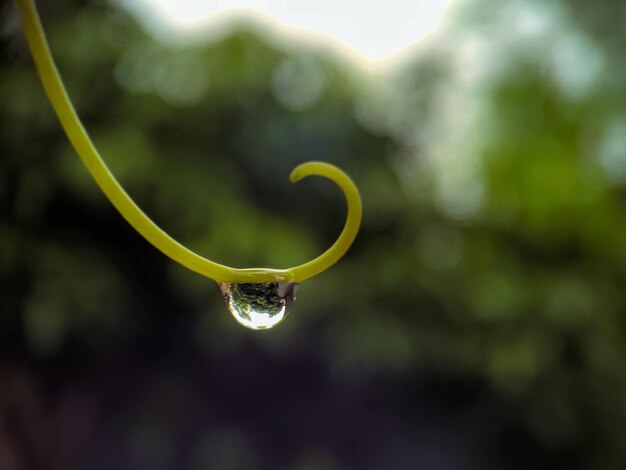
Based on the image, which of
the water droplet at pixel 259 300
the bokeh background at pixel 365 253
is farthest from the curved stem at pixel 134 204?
the bokeh background at pixel 365 253

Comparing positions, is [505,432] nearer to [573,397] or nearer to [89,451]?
[573,397]

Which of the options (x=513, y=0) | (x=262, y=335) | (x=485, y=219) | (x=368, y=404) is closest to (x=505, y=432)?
(x=368, y=404)

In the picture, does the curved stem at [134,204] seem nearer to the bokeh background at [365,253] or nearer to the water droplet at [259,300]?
the water droplet at [259,300]

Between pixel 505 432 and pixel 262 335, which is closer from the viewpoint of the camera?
pixel 262 335

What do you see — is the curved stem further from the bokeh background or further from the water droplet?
the bokeh background

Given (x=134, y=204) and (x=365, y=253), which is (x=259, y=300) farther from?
(x=365, y=253)
